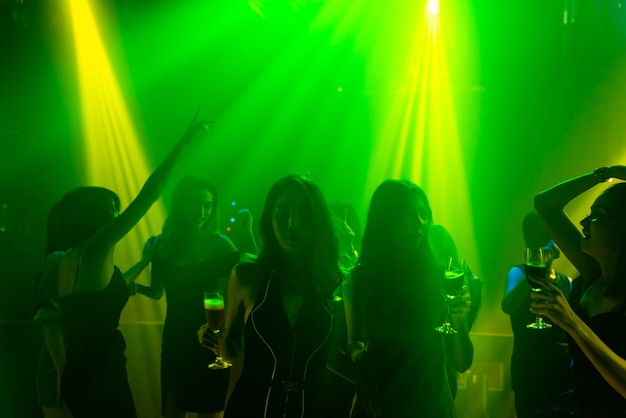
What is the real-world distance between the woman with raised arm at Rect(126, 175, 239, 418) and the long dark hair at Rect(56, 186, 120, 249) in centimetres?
61

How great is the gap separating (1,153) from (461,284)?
4.58m

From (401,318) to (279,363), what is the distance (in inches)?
20.2

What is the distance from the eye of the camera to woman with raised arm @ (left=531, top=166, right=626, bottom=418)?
1485mm

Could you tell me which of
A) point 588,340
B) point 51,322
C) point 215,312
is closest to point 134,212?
point 215,312

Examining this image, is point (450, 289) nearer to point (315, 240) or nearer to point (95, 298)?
point (315, 240)

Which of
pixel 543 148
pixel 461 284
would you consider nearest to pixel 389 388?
pixel 461 284

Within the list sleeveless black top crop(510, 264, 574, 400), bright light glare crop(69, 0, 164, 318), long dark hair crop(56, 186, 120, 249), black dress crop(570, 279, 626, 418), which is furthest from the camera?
bright light glare crop(69, 0, 164, 318)

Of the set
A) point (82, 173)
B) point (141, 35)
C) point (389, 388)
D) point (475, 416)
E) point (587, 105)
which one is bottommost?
point (475, 416)

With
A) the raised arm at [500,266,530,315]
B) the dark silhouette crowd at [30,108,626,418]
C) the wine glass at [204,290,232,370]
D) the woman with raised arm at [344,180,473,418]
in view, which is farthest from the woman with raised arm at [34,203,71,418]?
the raised arm at [500,266,530,315]

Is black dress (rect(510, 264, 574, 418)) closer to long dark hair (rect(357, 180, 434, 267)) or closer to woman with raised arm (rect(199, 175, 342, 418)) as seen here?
long dark hair (rect(357, 180, 434, 267))

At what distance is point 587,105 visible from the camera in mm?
4688

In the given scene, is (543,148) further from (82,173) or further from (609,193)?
(82,173)

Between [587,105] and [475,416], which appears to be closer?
[475,416]

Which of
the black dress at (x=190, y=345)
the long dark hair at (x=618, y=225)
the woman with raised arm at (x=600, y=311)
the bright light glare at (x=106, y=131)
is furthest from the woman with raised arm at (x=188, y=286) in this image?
the bright light glare at (x=106, y=131)
